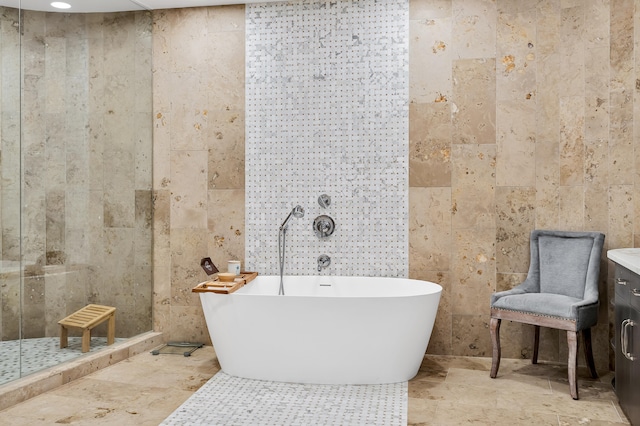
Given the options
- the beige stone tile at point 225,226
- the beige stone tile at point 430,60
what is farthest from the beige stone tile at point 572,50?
the beige stone tile at point 225,226

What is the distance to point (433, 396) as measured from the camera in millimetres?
3172

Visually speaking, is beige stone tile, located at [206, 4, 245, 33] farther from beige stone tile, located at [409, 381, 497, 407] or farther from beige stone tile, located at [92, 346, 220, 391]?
beige stone tile, located at [409, 381, 497, 407]

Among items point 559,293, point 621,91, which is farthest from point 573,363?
point 621,91

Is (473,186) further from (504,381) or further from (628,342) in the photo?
(628,342)

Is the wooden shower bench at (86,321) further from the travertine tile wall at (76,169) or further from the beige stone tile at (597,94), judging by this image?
the beige stone tile at (597,94)

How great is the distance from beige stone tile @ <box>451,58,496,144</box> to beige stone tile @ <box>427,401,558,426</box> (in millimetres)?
1900

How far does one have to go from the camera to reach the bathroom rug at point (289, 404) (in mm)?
2809

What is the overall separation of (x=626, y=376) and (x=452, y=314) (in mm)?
1355

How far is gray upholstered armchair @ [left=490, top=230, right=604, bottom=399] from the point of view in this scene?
3158mm

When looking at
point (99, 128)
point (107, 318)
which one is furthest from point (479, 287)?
point (99, 128)

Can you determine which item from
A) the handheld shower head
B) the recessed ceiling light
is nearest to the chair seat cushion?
the handheld shower head

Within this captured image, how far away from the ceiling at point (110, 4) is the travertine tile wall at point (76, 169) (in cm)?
5

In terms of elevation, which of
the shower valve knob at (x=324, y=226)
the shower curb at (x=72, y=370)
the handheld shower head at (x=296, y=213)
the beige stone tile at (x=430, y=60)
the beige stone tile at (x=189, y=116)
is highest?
the beige stone tile at (x=430, y=60)

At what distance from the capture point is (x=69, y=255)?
3709 millimetres
